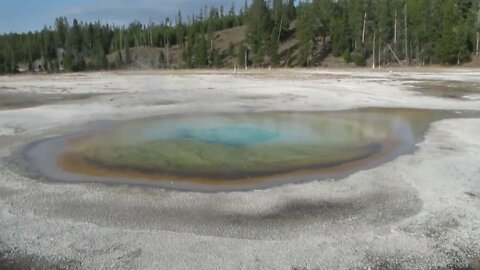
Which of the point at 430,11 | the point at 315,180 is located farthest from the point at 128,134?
the point at 430,11

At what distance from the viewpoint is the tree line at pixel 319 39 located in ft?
208

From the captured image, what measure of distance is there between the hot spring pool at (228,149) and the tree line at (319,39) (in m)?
48.3

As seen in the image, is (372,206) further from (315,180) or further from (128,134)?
(128,134)

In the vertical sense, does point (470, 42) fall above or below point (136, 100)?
above

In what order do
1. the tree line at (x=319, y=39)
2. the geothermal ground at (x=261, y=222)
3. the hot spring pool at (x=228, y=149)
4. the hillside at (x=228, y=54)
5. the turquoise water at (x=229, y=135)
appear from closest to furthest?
the geothermal ground at (x=261, y=222) → the hot spring pool at (x=228, y=149) → the turquoise water at (x=229, y=135) → the tree line at (x=319, y=39) → the hillside at (x=228, y=54)

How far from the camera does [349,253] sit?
19.3ft

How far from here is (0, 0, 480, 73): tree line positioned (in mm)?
63497

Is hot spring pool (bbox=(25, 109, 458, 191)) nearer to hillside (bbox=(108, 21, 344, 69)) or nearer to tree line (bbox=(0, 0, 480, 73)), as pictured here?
tree line (bbox=(0, 0, 480, 73))

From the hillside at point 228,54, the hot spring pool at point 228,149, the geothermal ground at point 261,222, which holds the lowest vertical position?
the geothermal ground at point 261,222

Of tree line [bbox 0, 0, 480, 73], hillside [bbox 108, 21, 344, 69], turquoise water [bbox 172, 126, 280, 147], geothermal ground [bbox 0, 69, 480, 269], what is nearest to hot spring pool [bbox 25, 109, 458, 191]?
turquoise water [bbox 172, 126, 280, 147]

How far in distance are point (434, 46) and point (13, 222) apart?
6323cm

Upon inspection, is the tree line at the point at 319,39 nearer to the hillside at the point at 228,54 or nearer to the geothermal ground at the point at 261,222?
the hillside at the point at 228,54

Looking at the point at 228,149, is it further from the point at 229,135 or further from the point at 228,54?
the point at 228,54

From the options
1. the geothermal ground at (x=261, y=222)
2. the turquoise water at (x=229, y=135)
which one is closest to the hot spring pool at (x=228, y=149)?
the turquoise water at (x=229, y=135)
